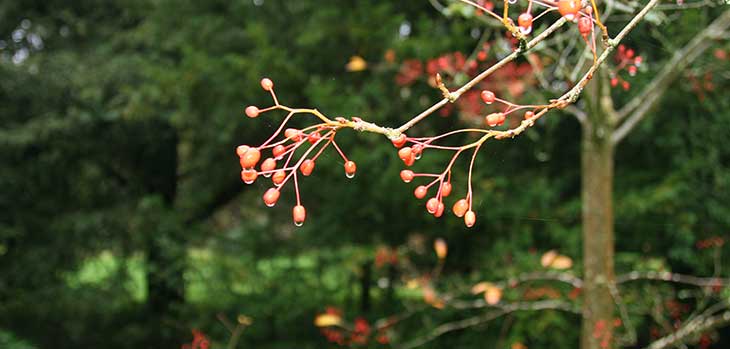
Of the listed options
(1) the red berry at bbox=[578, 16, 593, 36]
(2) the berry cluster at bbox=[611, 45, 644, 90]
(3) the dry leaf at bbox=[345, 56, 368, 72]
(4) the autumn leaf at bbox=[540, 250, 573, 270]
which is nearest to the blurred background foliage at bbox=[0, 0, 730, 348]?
(3) the dry leaf at bbox=[345, 56, 368, 72]

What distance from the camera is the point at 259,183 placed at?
4246mm

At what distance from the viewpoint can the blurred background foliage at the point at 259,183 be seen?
10.4 ft

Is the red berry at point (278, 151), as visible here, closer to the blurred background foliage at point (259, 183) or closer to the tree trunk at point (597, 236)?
the tree trunk at point (597, 236)

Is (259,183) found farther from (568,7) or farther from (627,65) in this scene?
(568,7)

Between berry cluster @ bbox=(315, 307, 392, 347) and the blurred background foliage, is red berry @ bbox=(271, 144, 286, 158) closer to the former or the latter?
berry cluster @ bbox=(315, 307, 392, 347)

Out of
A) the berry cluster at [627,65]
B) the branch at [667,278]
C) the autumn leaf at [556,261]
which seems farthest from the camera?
the autumn leaf at [556,261]

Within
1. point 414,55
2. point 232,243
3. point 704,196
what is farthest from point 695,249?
point 232,243

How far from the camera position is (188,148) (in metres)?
4.66

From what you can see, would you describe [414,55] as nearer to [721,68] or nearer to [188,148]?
[721,68]

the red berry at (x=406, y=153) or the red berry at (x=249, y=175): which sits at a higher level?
the red berry at (x=406, y=153)

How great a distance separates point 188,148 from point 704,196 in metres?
3.11

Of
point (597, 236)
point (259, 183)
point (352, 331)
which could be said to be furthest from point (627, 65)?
point (259, 183)

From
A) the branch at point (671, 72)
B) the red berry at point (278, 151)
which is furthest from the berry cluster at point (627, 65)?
the red berry at point (278, 151)

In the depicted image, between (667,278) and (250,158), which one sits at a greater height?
(667,278)
